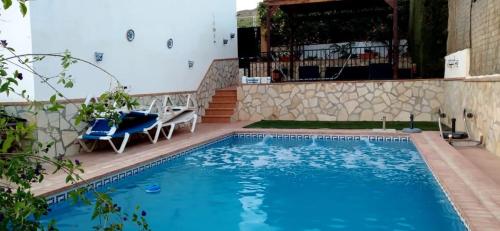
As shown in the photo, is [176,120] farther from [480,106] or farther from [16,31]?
[480,106]

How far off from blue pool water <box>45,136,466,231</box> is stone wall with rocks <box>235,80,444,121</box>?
372cm

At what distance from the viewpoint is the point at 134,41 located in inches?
401

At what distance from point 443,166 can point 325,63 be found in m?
10.6

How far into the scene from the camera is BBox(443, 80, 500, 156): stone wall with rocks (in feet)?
22.6

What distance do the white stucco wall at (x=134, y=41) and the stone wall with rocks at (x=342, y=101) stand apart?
81.4 inches

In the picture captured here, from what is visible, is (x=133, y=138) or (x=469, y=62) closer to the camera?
(x=469, y=62)

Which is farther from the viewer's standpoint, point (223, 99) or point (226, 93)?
point (226, 93)

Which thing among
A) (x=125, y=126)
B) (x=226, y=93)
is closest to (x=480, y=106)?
(x=125, y=126)

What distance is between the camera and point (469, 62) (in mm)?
9148

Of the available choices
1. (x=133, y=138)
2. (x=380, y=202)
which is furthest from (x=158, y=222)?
(x=133, y=138)

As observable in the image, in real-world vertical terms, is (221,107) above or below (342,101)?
below

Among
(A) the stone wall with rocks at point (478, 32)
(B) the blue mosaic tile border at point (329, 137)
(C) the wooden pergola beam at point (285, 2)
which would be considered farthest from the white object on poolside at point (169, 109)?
(A) the stone wall with rocks at point (478, 32)

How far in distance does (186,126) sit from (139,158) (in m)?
4.98

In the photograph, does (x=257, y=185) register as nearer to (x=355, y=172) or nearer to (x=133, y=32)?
(x=355, y=172)
